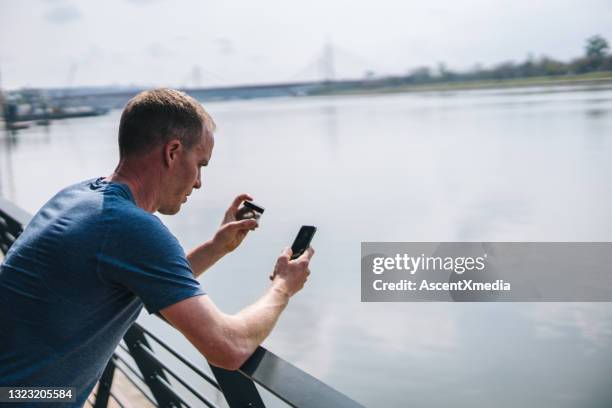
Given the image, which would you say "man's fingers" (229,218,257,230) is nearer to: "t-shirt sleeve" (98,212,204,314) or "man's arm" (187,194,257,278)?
"man's arm" (187,194,257,278)

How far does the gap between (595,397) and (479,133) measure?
133 ft

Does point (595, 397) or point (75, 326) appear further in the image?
point (595, 397)

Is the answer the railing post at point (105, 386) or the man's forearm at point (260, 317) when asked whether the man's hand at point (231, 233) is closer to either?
the man's forearm at point (260, 317)

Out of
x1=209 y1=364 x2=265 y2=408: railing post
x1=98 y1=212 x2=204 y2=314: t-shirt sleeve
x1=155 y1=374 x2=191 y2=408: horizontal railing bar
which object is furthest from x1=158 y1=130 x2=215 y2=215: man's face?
x1=155 y1=374 x2=191 y2=408: horizontal railing bar

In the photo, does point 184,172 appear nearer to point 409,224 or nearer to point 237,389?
point 237,389

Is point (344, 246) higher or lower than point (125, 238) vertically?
lower

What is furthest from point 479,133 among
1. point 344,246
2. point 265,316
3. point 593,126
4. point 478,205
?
point 265,316

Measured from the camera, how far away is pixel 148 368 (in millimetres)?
1562

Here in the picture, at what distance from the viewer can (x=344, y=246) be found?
16266 millimetres

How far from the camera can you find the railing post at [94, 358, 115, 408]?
185 cm

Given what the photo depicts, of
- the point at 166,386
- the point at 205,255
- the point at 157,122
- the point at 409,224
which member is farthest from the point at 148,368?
the point at 409,224

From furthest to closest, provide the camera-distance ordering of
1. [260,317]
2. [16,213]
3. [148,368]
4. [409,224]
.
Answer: [409,224], [16,213], [148,368], [260,317]

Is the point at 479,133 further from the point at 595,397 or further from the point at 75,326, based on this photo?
the point at 75,326

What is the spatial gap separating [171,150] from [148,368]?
64 cm
